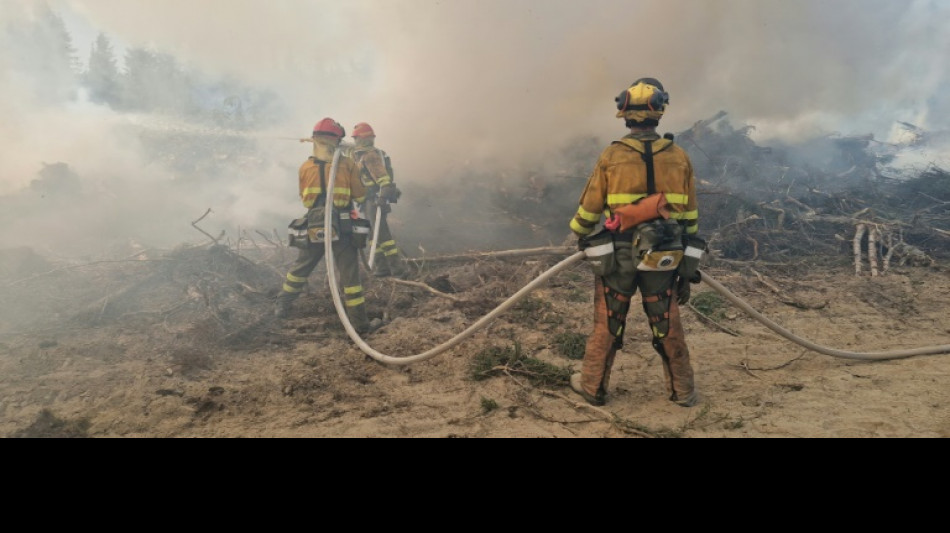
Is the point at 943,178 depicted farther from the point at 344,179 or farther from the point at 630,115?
the point at 344,179

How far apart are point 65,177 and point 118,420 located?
13.6 metres

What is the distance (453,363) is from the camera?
4582 millimetres

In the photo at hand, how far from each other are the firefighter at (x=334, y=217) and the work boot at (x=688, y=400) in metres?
3.67

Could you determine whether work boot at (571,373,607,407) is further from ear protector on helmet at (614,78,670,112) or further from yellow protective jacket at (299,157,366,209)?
yellow protective jacket at (299,157,366,209)

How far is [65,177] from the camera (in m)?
12.9

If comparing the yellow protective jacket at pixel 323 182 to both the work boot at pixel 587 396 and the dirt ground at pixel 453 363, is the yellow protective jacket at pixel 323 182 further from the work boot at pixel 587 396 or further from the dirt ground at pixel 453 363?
the work boot at pixel 587 396

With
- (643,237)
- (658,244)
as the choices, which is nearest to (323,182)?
(643,237)

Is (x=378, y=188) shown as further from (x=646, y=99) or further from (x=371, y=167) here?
(x=646, y=99)

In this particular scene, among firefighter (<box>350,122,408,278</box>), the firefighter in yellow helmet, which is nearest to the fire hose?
the firefighter in yellow helmet

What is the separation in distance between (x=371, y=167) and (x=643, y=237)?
238 inches

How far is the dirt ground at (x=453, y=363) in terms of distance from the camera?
333cm

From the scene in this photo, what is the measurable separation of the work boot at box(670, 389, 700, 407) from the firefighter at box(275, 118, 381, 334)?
367 centimetres

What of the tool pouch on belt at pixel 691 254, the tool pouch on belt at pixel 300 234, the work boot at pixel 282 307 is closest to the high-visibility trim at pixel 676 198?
the tool pouch on belt at pixel 691 254
